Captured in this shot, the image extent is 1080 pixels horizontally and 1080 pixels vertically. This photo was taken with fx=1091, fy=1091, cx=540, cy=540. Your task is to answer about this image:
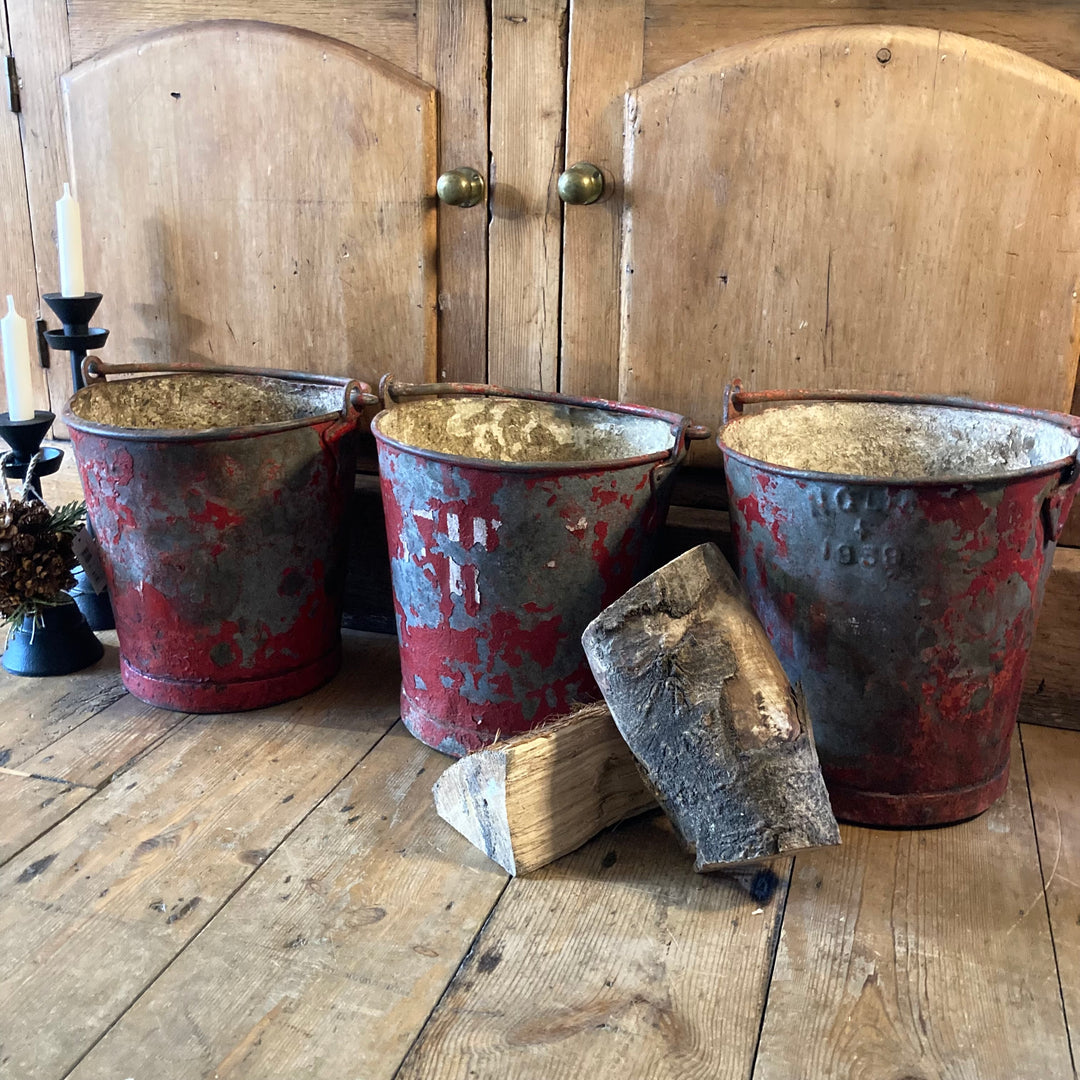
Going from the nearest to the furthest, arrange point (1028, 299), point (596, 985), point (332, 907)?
point (596, 985), point (332, 907), point (1028, 299)

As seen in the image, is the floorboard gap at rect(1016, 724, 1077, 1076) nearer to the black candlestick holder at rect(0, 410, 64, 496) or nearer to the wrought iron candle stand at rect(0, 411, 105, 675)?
the wrought iron candle stand at rect(0, 411, 105, 675)

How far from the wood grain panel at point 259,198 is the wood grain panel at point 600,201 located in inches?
10.7

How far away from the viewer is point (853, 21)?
1706 mm

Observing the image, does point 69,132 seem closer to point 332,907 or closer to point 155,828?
point 155,828

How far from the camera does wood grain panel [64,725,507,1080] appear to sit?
119 centimetres

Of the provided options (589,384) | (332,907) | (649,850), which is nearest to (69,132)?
(589,384)

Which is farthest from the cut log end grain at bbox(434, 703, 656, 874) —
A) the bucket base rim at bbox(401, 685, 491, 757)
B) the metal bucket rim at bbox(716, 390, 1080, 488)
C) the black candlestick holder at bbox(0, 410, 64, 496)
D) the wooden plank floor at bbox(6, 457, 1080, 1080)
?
the black candlestick holder at bbox(0, 410, 64, 496)

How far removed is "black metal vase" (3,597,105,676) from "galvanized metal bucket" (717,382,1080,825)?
1249 mm

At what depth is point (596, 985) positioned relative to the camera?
1.30 m

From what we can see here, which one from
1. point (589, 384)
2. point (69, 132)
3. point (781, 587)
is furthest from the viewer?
point (69, 132)

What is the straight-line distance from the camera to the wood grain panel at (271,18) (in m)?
1.95

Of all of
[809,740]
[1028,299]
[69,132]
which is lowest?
[809,740]

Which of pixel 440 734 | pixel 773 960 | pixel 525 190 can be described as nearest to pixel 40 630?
pixel 440 734

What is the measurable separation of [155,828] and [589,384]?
41.3 inches
